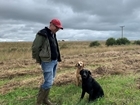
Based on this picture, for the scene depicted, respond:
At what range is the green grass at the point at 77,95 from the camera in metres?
7.01

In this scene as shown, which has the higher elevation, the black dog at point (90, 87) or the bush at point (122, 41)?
the black dog at point (90, 87)

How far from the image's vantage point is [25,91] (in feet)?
28.4

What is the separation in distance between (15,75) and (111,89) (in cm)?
559

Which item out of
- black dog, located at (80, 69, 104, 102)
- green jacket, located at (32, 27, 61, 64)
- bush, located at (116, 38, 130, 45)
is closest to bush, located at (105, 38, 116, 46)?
bush, located at (116, 38, 130, 45)

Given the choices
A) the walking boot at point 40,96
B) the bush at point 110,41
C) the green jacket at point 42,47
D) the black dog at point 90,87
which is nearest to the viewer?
the green jacket at point 42,47

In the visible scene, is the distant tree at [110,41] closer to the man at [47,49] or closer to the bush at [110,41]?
the bush at [110,41]

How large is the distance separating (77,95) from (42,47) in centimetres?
235

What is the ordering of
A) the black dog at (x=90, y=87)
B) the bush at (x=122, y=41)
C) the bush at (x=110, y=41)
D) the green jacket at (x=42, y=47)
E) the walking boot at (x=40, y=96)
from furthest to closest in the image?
the bush at (x=122, y=41) → the bush at (x=110, y=41) → the black dog at (x=90, y=87) → the walking boot at (x=40, y=96) → the green jacket at (x=42, y=47)

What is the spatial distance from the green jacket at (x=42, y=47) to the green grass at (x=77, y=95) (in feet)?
5.52

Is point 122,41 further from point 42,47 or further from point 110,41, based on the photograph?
point 42,47

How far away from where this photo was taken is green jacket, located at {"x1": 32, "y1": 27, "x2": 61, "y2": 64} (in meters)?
6.15

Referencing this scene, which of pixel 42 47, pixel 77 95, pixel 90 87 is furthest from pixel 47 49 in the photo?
pixel 77 95

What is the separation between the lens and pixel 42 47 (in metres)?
6.22

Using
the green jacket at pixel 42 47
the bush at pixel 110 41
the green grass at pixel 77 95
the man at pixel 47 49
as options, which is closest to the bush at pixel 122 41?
the bush at pixel 110 41
